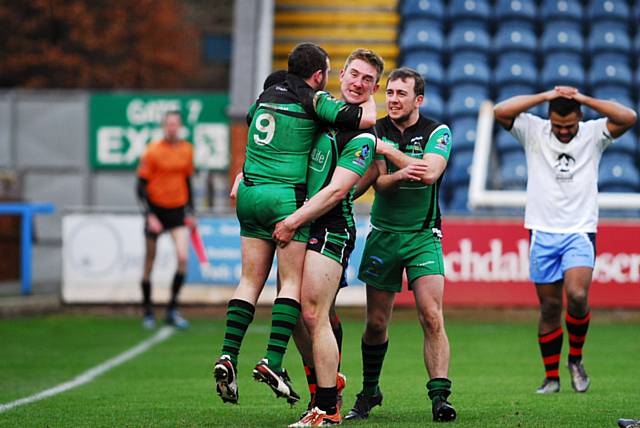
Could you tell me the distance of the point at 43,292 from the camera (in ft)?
59.3

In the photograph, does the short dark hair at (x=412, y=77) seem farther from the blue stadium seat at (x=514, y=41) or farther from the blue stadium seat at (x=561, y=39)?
the blue stadium seat at (x=561, y=39)

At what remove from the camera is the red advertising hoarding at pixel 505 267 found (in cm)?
1586

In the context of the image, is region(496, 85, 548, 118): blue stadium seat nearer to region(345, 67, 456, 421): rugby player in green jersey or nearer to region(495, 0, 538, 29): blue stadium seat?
region(495, 0, 538, 29): blue stadium seat

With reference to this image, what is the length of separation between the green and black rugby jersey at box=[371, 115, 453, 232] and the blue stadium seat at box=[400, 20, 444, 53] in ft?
46.1

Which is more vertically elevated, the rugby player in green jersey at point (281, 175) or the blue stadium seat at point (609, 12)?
the blue stadium seat at point (609, 12)

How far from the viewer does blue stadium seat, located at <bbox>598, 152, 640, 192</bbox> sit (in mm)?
19062

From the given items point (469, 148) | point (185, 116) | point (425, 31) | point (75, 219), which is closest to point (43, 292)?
point (75, 219)

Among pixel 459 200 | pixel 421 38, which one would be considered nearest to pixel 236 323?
pixel 459 200

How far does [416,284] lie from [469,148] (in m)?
12.2

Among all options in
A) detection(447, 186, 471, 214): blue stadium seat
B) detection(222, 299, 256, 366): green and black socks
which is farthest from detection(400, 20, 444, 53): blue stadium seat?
detection(222, 299, 256, 366): green and black socks

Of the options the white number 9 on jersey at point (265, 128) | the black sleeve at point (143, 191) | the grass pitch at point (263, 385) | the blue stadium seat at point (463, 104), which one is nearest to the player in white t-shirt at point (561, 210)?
the grass pitch at point (263, 385)

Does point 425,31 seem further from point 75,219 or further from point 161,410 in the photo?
point 161,410

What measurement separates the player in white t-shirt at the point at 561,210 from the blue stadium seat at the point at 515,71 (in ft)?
38.6

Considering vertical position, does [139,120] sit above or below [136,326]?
above
